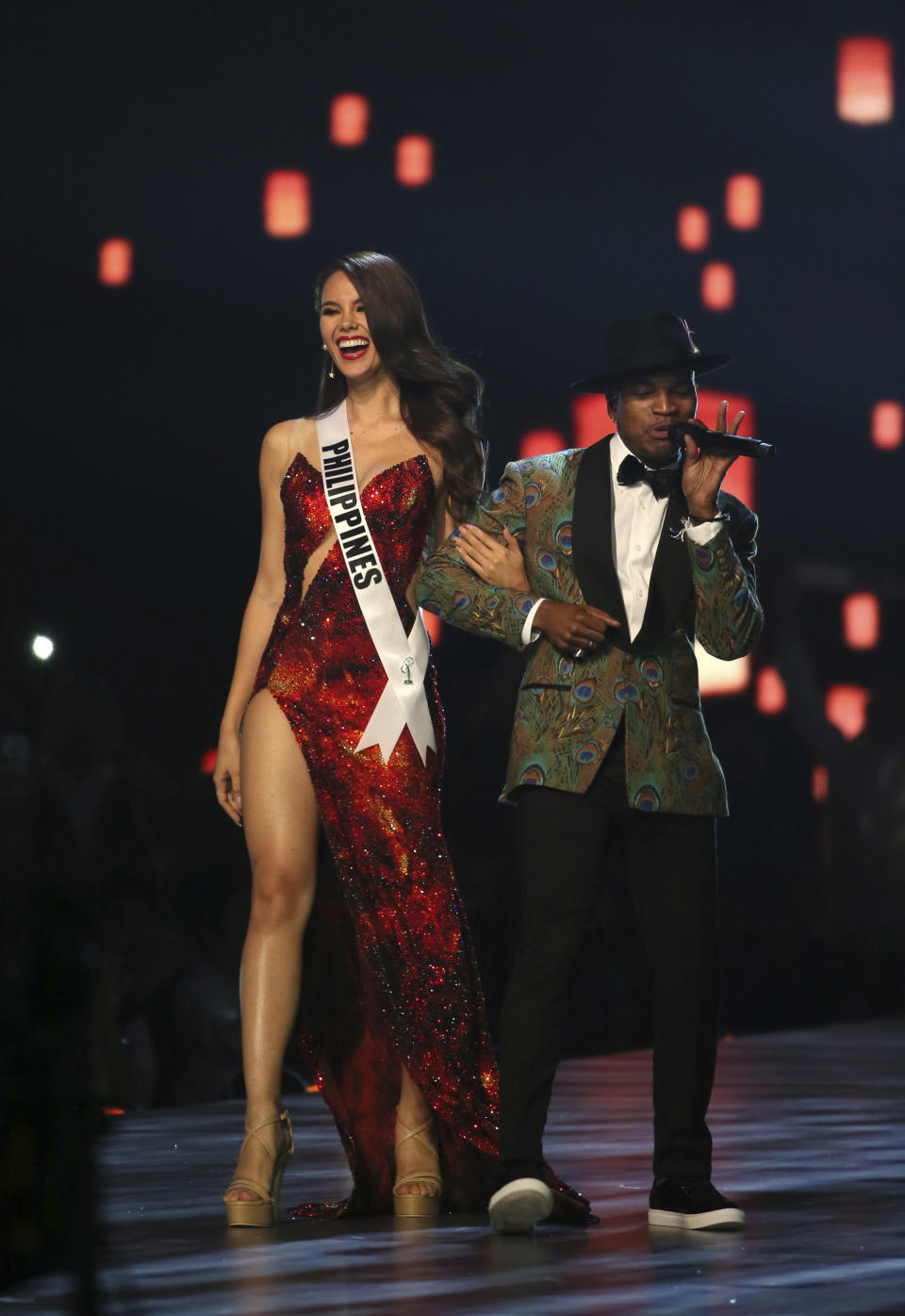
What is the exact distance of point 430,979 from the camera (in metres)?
3.59

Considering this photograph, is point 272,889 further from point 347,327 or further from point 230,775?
point 347,327

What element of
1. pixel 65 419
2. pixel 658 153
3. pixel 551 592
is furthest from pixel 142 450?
pixel 551 592

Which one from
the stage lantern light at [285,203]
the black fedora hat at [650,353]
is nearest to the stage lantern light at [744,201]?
the stage lantern light at [285,203]

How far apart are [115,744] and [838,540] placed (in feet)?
10.4

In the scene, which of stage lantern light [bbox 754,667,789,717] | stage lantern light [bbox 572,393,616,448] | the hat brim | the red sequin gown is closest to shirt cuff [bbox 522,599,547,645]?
the hat brim

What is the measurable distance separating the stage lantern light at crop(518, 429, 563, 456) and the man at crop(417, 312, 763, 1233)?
364 cm

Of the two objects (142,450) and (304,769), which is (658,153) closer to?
(142,450)

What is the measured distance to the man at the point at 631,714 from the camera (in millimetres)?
3174

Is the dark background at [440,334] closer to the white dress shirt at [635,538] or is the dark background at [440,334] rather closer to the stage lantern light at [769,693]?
the stage lantern light at [769,693]

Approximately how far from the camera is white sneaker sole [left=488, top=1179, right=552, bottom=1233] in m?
3.06

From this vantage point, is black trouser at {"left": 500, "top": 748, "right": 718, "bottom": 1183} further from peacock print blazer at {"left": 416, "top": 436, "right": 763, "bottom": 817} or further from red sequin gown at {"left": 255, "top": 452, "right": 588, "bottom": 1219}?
A: red sequin gown at {"left": 255, "top": 452, "right": 588, "bottom": 1219}

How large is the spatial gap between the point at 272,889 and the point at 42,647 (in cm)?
251

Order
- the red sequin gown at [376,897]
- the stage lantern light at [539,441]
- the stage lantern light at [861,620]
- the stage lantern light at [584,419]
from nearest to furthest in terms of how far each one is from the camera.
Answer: the red sequin gown at [376,897] < the stage lantern light at [539,441] < the stage lantern light at [584,419] < the stage lantern light at [861,620]

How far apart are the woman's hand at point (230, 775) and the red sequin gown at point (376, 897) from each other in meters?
0.12
